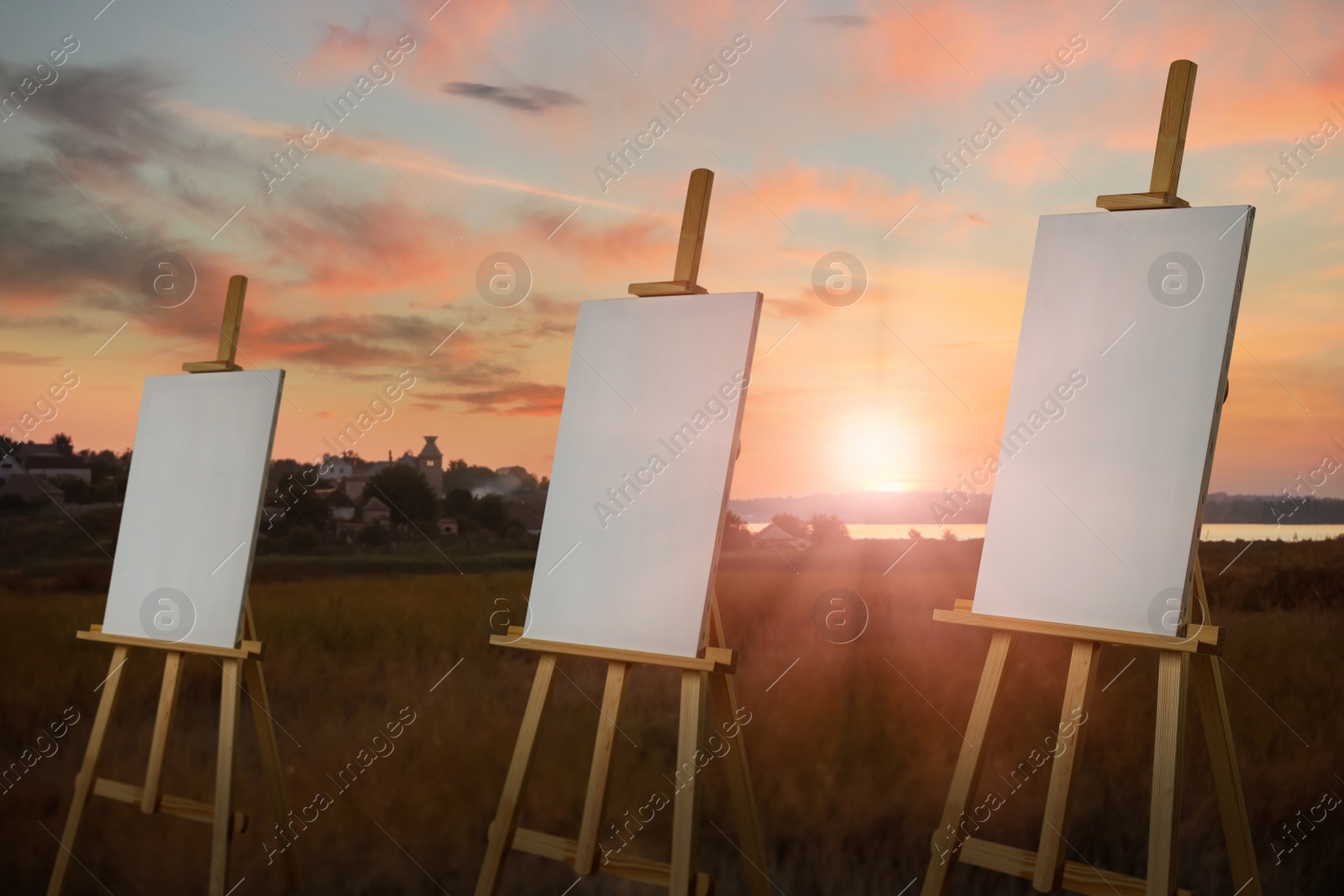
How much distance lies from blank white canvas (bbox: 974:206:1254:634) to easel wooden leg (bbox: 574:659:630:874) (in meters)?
0.96

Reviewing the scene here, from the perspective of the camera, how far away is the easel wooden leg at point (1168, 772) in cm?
229

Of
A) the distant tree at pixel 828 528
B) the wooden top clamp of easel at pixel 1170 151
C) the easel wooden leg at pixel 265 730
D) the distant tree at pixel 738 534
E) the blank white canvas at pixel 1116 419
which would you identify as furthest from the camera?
the distant tree at pixel 738 534

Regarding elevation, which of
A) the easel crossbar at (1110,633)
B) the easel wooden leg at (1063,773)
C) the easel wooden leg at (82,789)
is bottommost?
the easel wooden leg at (82,789)

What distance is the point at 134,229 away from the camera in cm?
537

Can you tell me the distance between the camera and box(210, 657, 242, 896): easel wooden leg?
3412 mm

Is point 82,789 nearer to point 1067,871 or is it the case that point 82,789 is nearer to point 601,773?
point 601,773

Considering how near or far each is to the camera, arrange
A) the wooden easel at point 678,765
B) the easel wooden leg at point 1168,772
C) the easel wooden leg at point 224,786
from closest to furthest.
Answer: the easel wooden leg at point 1168,772 → the wooden easel at point 678,765 → the easel wooden leg at point 224,786

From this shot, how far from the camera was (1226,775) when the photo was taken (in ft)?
8.24

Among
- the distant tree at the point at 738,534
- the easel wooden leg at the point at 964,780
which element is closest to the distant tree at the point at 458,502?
the distant tree at the point at 738,534

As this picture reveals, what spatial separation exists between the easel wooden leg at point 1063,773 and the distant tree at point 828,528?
2.41 meters

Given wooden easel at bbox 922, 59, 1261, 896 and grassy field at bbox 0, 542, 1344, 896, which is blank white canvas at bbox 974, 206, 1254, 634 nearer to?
wooden easel at bbox 922, 59, 1261, 896

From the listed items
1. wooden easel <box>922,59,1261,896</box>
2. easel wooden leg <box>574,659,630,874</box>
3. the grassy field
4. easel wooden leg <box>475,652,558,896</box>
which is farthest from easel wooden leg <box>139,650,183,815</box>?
wooden easel <box>922,59,1261,896</box>

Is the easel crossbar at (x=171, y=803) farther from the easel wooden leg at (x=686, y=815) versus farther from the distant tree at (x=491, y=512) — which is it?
the distant tree at (x=491, y=512)

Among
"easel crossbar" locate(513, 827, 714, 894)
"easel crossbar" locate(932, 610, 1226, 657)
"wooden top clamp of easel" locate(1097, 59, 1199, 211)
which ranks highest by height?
"wooden top clamp of easel" locate(1097, 59, 1199, 211)
